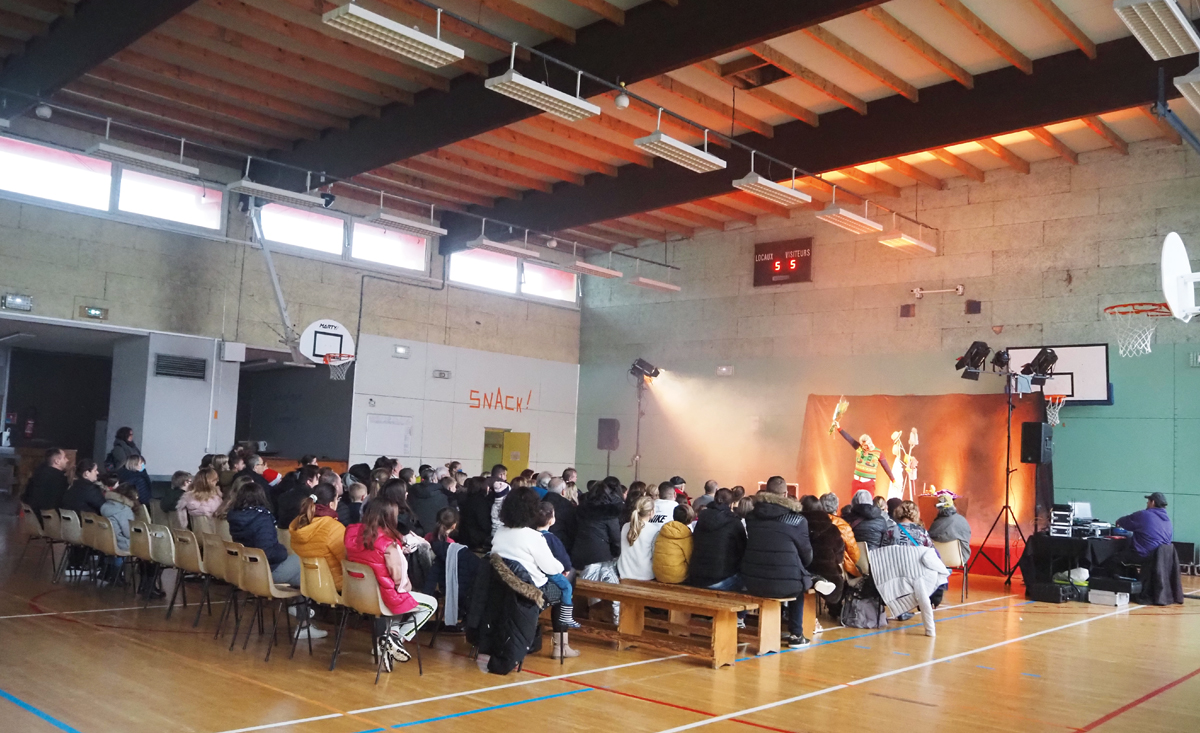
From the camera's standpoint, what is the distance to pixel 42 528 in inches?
320

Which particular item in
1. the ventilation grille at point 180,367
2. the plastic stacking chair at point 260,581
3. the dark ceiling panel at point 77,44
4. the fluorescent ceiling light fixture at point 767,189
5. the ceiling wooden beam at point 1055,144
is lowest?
the plastic stacking chair at point 260,581

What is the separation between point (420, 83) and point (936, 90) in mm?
5418

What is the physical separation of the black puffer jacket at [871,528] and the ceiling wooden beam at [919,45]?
4.18m

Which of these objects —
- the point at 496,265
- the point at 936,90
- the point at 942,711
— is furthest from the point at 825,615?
the point at 496,265

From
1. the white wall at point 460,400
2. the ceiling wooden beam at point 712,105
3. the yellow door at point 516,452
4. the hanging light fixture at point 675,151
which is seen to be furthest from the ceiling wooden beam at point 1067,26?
the yellow door at point 516,452

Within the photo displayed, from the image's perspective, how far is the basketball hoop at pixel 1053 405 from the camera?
1181cm

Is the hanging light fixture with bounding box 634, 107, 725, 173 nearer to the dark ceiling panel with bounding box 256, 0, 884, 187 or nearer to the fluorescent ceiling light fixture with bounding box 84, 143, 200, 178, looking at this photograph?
the dark ceiling panel with bounding box 256, 0, 884, 187

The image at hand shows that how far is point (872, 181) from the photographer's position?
1297 cm

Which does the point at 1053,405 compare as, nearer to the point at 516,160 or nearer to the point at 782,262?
the point at 782,262

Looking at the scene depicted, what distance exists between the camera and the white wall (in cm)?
1414

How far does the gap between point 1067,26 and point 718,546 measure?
5.64 meters

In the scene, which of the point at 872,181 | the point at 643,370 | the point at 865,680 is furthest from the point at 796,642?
the point at 643,370

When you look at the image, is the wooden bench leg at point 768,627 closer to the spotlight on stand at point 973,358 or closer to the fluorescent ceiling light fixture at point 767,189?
the fluorescent ceiling light fixture at point 767,189

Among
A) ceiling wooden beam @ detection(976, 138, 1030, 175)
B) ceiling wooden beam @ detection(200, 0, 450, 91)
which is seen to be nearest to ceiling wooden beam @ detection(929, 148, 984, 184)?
ceiling wooden beam @ detection(976, 138, 1030, 175)
